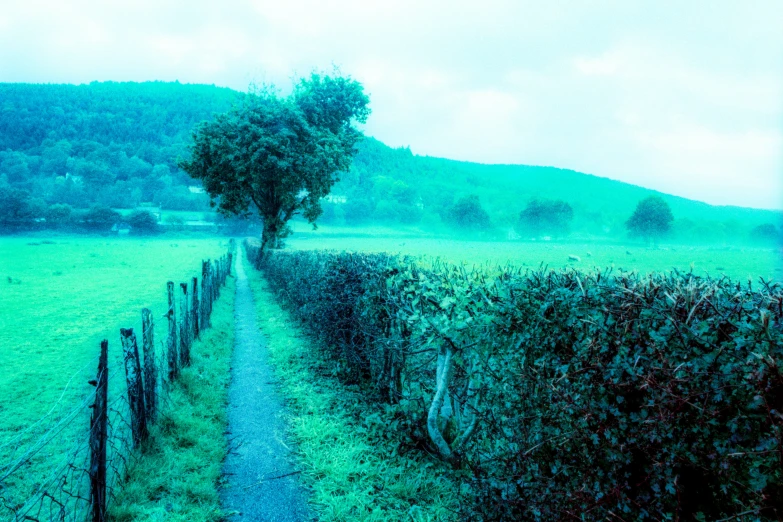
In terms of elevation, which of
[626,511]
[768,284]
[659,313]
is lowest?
[626,511]

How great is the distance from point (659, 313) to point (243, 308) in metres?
16.3

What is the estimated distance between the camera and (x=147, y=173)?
89.4 meters

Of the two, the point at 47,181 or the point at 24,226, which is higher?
the point at 47,181

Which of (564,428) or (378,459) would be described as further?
(378,459)

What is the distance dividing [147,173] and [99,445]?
10265 cm

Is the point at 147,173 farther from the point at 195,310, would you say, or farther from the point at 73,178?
the point at 195,310

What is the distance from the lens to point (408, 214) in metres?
90.4

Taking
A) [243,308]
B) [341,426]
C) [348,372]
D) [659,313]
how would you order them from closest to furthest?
[659,313] < [341,426] < [348,372] < [243,308]

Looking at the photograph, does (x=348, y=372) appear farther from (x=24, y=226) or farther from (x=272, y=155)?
(x=24, y=226)

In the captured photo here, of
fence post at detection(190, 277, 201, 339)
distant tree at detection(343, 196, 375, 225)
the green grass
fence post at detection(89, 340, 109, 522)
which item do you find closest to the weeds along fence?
fence post at detection(89, 340, 109, 522)

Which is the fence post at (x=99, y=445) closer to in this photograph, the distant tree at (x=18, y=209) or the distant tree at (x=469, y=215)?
the distant tree at (x=18, y=209)

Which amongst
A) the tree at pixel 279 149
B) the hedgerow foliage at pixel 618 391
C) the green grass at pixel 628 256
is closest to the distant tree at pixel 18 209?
the green grass at pixel 628 256

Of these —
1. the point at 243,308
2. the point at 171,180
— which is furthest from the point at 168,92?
the point at 243,308

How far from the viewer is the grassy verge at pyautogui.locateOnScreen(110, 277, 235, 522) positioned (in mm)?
3877
